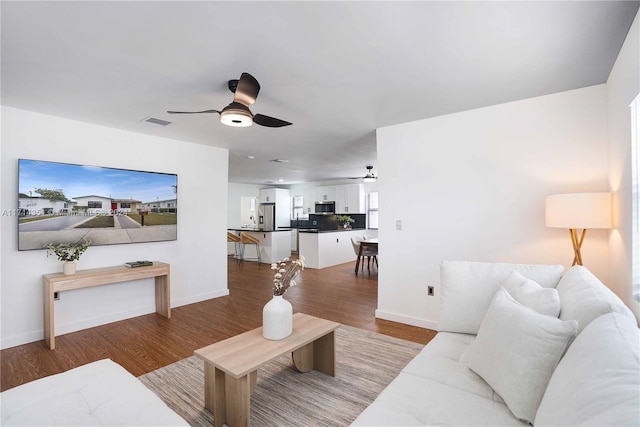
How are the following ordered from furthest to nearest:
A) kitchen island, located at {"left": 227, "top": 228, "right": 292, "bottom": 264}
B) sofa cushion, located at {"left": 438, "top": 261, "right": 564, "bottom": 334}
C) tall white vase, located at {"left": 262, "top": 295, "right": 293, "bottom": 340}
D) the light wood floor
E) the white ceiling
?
1. kitchen island, located at {"left": 227, "top": 228, "right": 292, "bottom": 264}
2. the light wood floor
3. tall white vase, located at {"left": 262, "top": 295, "right": 293, "bottom": 340}
4. sofa cushion, located at {"left": 438, "top": 261, "right": 564, "bottom": 334}
5. the white ceiling

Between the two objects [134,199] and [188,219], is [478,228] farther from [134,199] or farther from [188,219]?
[134,199]

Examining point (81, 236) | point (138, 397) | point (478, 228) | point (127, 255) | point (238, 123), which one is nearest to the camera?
point (138, 397)

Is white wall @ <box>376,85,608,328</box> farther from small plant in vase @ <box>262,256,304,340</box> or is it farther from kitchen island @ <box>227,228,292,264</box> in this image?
kitchen island @ <box>227,228,292,264</box>

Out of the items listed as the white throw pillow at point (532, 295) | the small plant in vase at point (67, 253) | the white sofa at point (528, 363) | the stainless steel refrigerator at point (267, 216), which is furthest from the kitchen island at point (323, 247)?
the white throw pillow at point (532, 295)

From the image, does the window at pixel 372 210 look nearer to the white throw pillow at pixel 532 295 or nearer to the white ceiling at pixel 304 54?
the white ceiling at pixel 304 54

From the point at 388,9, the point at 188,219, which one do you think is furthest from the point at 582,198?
the point at 188,219

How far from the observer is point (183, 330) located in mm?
3518

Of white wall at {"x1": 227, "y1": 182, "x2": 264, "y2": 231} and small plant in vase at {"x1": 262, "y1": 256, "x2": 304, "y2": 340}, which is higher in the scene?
white wall at {"x1": 227, "y1": 182, "x2": 264, "y2": 231}

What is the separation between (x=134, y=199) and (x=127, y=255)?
2.43ft

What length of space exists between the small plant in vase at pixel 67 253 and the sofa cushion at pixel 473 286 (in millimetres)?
3769

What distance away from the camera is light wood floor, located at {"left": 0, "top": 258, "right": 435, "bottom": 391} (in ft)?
8.98

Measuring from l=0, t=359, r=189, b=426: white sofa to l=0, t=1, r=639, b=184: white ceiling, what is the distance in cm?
197

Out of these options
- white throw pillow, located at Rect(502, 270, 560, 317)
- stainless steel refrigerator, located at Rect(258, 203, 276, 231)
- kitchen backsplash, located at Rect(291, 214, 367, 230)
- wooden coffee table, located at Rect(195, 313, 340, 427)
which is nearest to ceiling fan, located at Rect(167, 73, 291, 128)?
wooden coffee table, located at Rect(195, 313, 340, 427)

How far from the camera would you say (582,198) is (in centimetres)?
223
